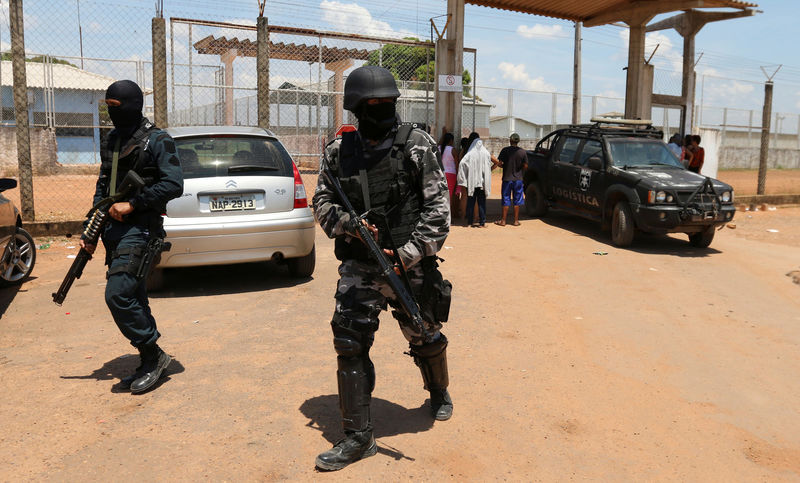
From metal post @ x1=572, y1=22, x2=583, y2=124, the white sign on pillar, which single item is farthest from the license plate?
metal post @ x1=572, y1=22, x2=583, y2=124

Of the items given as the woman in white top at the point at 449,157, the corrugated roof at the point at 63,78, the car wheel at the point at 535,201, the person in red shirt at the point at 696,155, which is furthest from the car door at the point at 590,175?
the corrugated roof at the point at 63,78

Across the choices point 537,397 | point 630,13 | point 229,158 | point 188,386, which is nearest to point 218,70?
point 229,158

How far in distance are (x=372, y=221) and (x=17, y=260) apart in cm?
514

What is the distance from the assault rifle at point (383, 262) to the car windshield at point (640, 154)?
7915 mm

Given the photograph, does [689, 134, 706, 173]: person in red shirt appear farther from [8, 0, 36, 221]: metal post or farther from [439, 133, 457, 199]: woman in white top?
[8, 0, 36, 221]: metal post

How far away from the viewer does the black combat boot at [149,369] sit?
13.4 feet

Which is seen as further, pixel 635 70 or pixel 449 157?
pixel 635 70

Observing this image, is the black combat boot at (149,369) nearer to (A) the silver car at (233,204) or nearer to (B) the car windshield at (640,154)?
(A) the silver car at (233,204)

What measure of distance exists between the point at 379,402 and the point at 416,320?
3.03ft

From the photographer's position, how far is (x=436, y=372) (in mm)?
3645

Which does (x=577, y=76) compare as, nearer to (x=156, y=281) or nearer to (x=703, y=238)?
(x=703, y=238)

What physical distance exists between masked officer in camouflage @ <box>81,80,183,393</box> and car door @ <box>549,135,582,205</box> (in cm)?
826

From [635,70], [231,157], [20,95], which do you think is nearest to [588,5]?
[635,70]

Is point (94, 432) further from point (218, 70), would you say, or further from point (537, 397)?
point (218, 70)
